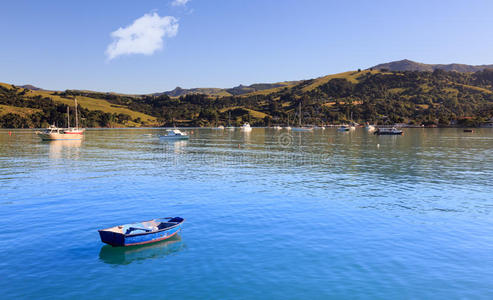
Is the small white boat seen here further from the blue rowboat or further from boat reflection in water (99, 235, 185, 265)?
boat reflection in water (99, 235, 185, 265)

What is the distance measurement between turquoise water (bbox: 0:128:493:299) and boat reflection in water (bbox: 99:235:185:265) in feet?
0.43

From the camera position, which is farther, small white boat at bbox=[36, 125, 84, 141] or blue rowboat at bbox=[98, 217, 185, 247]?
small white boat at bbox=[36, 125, 84, 141]

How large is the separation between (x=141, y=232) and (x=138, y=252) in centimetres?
143

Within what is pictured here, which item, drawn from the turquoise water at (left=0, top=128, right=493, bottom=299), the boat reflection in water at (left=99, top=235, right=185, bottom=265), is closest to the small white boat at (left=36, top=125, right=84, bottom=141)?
the turquoise water at (left=0, top=128, right=493, bottom=299)

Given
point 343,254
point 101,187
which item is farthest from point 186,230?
point 101,187

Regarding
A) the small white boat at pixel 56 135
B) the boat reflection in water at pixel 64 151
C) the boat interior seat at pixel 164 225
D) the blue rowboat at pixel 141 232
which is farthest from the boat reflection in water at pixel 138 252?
the small white boat at pixel 56 135

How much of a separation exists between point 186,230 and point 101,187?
23741mm

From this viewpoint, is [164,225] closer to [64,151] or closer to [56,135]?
[64,151]

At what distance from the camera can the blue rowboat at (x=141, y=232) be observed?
25.2m

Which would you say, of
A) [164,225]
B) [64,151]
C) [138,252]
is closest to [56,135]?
[64,151]

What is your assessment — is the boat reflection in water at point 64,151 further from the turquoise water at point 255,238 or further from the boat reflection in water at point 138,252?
the boat reflection in water at point 138,252

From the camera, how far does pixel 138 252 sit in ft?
84.0

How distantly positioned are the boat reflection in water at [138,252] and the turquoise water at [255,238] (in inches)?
5.1

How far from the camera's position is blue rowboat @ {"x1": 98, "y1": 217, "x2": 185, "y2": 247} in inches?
991
